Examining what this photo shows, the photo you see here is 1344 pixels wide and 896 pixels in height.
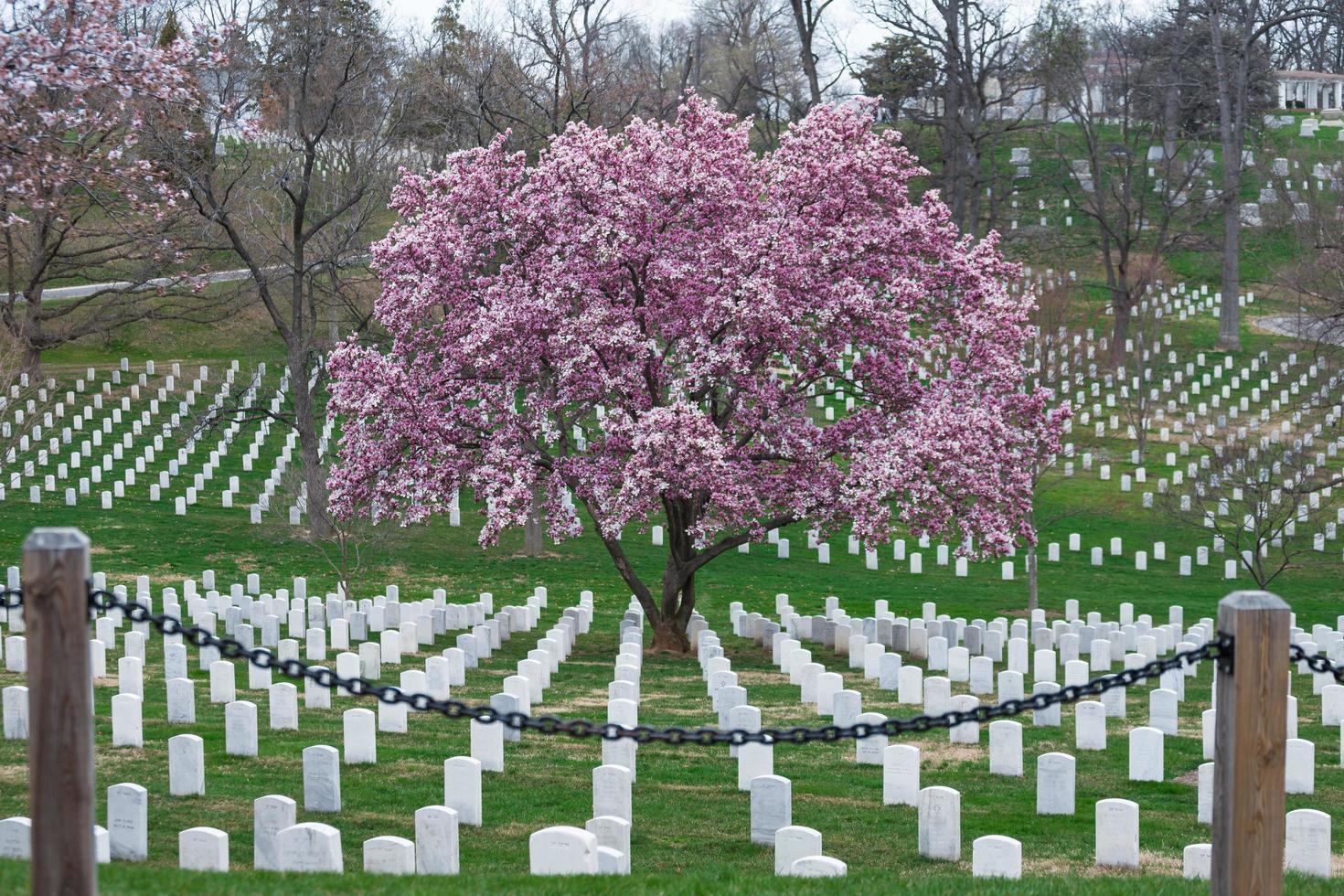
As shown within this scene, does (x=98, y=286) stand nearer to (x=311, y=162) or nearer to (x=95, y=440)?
(x=95, y=440)

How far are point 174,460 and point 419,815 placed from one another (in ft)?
Answer: 92.1

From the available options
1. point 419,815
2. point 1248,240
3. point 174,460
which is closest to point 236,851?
point 419,815

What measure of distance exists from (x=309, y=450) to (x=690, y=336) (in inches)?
526

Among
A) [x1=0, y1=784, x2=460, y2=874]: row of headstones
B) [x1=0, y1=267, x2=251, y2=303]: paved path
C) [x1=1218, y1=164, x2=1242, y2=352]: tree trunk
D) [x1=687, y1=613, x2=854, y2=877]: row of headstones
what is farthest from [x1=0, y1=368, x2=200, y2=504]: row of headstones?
[x1=1218, y1=164, x2=1242, y2=352]: tree trunk

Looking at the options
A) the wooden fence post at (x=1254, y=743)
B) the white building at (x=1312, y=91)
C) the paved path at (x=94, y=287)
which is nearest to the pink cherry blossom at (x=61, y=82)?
the wooden fence post at (x=1254, y=743)

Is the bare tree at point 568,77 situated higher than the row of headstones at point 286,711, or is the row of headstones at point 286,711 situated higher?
the bare tree at point 568,77

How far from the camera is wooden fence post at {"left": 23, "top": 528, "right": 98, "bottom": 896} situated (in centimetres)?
536

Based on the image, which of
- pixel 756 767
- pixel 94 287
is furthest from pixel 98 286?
pixel 756 767

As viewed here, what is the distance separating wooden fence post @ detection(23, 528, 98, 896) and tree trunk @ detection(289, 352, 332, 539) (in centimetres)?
2414

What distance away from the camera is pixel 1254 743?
19.5 ft

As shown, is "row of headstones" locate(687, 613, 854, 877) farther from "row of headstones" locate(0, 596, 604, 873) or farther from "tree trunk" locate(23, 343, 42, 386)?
"tree trunk" locate(23, 343, 42, 386)

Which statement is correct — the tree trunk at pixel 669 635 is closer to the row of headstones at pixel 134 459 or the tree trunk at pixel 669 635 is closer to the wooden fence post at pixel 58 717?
the row of headstones at pixel 134 459

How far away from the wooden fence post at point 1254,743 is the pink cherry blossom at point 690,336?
12832 millimetres

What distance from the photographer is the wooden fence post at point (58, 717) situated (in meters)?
5.36
